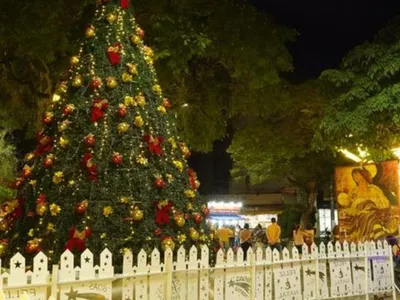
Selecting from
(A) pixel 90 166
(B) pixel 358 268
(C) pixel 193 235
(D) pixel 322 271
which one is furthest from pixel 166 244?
(B) pixel 358 268

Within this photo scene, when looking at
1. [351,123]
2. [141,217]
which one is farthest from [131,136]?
[351,123]

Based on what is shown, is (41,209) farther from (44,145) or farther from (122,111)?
(122,111)

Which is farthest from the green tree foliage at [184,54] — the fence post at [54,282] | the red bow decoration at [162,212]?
the fence post at [54,282]

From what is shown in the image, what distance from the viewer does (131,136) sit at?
7.39 m

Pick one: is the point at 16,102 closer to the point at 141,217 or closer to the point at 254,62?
the point at 254,62

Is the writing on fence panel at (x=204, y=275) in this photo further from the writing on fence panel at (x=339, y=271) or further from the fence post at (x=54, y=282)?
the writing on fence panel at (x=339, y=271)

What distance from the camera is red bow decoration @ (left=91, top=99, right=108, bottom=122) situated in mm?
7305

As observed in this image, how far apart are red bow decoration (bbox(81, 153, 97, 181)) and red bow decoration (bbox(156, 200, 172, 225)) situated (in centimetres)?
92

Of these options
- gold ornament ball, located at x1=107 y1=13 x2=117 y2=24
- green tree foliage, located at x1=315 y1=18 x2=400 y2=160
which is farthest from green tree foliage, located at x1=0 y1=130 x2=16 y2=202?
green tree foliage, located at x1=315 y1=18 x2=400 y2=160

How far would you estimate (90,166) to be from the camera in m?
7.06

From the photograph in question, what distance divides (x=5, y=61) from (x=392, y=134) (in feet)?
31.0

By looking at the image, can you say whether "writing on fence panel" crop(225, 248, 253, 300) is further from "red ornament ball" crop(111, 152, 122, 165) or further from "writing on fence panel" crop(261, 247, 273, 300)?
"red ornament ball" crop(111, 152, 122, 165)

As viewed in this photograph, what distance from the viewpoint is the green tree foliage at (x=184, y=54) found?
11.3 meters

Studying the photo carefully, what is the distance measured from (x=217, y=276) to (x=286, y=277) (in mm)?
1497
